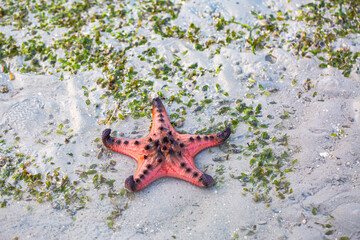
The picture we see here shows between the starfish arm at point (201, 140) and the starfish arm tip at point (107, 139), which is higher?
the starfish arm at point (201, 140)

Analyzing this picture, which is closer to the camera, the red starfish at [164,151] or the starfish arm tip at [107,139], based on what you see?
the red starfish at [164,151]

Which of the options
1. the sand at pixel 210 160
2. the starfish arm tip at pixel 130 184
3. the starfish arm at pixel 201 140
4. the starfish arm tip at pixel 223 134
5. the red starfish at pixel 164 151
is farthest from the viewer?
the starfish arm tip at pixel 223 134

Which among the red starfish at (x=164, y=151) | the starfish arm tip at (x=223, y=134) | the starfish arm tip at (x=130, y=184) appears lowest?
the starfish arm tip at (x=130, y=184)

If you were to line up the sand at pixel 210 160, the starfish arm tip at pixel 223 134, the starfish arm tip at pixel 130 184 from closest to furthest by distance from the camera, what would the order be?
1. the sand at pixel 210 160
2. the starfish arm tip at pixel 130 184
3. the starfish arm tip at pixel 223 134

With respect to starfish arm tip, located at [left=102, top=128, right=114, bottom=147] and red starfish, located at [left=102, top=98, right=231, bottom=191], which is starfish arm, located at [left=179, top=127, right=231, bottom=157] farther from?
starfish arm tip, located at [left=102, top=128, right=114, bottom=147]

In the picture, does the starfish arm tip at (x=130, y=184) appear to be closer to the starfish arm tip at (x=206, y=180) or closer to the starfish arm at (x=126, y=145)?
the starfish arm at (x=126, y=145)

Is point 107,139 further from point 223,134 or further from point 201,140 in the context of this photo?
point 223,134

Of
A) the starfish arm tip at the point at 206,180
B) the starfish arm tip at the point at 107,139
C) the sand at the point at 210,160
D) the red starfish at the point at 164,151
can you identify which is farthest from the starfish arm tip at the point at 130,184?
the starfish arm tip at the point at 206,180

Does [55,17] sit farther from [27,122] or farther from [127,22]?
[27,122]

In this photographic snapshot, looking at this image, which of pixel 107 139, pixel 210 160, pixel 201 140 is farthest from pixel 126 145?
pixel 210 160
